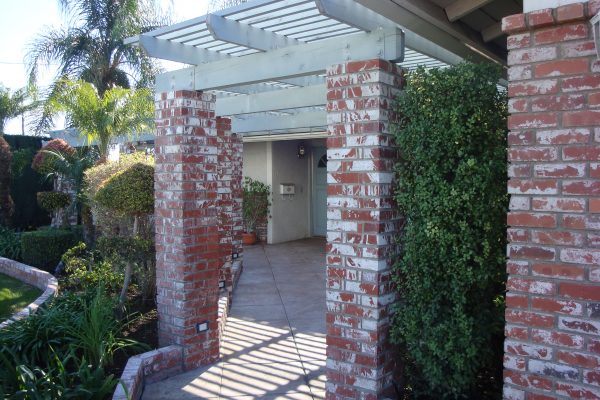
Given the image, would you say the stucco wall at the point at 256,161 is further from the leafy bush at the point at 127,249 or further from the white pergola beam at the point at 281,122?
the leafy bush at the point at 127,249

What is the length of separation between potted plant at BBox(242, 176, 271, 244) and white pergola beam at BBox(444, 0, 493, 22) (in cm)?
899

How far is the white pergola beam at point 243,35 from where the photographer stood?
360 cm

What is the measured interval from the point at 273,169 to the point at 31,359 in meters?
8.92

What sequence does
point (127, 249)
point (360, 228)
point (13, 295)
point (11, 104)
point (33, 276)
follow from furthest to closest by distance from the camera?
point (11, 104) < point (33, 276) < point (13, 295) < point (127, 249) < point (360, 228)

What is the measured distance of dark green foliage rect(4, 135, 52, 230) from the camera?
42.5 ft

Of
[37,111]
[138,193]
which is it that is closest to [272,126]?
[138,193]

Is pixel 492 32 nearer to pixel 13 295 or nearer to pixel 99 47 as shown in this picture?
pixel 13 295

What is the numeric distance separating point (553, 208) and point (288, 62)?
Answer: 7.19ft

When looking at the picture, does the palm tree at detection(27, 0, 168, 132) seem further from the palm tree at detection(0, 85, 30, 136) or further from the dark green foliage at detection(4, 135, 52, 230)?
the palm tree at detection(0, 85, 30, 136)

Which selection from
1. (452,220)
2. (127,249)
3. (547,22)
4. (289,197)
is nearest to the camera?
(547,22)

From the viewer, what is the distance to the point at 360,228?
125 inches

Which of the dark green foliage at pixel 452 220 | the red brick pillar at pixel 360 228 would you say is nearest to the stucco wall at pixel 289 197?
the red brick pillar at pixel 360 228

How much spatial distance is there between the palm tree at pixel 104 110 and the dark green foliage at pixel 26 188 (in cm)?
493

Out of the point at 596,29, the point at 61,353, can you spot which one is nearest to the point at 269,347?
the point at 61,353
